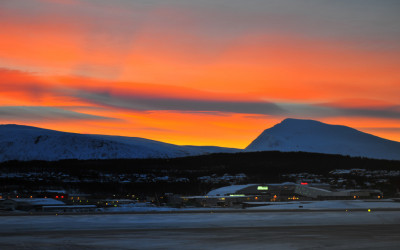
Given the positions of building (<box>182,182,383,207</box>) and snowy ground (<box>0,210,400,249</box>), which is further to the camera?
building (<box>182,182,383,207</box>)

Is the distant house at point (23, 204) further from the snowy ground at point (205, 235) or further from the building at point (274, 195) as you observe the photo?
the snowy ground at point (205, 235)

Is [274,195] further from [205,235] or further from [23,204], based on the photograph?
[205,235]

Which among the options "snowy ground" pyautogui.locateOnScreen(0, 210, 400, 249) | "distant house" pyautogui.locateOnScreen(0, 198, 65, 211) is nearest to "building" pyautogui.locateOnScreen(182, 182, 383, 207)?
"distant house" pyautogui.locateOnScreen(0, 198, 65, 211)

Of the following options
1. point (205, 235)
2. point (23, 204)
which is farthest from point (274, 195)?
point (205, 235)

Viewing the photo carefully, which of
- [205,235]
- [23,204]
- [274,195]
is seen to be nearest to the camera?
[205,235]

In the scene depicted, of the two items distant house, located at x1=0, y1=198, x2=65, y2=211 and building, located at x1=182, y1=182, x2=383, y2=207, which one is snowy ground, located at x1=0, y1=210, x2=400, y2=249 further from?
building, located at x1=182, y1=182, x2=383, y2=207

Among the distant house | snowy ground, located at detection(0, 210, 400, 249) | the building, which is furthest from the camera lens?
the building

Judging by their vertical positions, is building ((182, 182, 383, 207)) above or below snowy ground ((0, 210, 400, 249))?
above

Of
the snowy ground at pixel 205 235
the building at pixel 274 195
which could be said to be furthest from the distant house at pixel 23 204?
the snowy ground at pixel 205 235

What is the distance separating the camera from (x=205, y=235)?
54062 millimetres

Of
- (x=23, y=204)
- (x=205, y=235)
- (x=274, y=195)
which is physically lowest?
(x=205, y=235)

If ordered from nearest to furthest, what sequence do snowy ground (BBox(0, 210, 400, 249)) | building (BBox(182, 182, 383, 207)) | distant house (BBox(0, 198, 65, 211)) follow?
1. snowy ground (BBox(0, 210, 400, 249))
2. distant house (BBox(0, 198, 65, 211))
3. building (BBox(182, 182, 383, 207))

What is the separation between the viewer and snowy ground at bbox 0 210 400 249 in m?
46.1

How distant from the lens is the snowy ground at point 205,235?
4609cm
